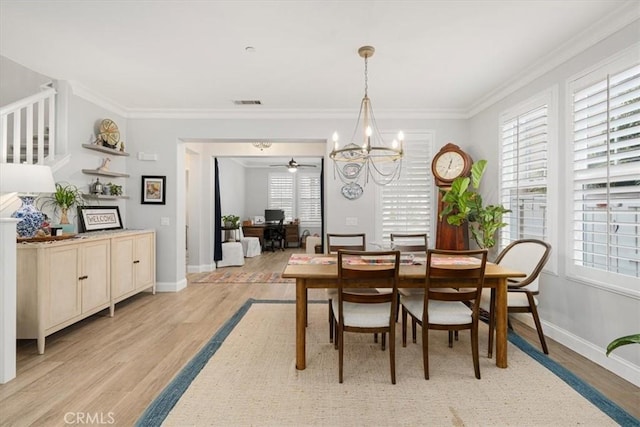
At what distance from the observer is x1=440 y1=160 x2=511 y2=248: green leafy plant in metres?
3.54

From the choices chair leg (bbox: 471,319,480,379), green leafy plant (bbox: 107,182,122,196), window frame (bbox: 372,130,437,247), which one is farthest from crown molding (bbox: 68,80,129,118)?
chair leg (bbox: 471,319,480,379)

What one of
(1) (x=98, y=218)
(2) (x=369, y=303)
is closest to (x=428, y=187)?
(2) (x=369, y=303)

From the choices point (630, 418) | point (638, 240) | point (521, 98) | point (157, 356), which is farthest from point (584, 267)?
point (157, 356)

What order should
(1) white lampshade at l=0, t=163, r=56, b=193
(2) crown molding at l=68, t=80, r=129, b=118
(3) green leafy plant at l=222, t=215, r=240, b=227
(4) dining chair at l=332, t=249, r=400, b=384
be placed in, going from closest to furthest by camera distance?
(4) dining chair at l=332, t=249, r=400, b=384 → (1) white lampshade at l=0, t=163, r=56, b=193 → (2) crown molding at l=68, t=80, r=129, b=118 → (3) green leafy plant at l=222, t=215, r=240, b=227

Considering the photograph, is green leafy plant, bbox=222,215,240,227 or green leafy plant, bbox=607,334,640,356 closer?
green leafy plant, bbox=607,334,640,356

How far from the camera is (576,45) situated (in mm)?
2676

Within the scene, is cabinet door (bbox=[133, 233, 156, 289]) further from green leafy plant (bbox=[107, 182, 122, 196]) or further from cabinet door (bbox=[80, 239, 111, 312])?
green leafy plant (bbox=[107, 182, 122, 196])

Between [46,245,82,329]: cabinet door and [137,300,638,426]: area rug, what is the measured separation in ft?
4.53

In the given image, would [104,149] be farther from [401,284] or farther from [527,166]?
[527,166]

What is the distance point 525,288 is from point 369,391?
5.55 ft

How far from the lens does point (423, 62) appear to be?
3.10m

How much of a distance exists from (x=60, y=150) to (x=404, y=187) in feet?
14.5

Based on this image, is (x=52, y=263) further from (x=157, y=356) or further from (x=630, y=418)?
(x=630, y=418)

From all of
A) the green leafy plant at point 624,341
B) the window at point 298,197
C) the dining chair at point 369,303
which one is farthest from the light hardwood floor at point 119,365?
the window at point 298,197
